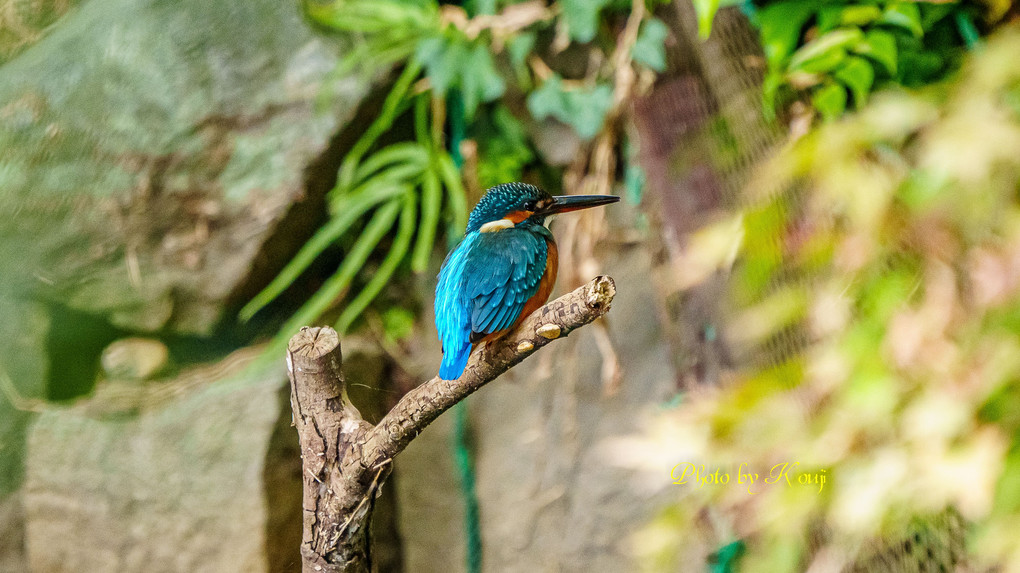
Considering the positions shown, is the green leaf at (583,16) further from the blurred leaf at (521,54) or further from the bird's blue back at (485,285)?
the bird's blue back at (485,285)

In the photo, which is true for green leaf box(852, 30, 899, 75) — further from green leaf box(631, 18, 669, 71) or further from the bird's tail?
the bird's tail

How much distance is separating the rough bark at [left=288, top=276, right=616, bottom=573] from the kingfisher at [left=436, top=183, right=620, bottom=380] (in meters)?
0.02

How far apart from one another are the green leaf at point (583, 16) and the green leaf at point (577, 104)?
0.11 meters

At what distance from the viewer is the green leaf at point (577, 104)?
1.53 meters

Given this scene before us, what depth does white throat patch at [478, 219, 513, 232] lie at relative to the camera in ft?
2.39

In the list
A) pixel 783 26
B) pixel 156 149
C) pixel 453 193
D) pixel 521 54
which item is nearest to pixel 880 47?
pixel 783 26

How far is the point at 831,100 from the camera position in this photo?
124 centimetres

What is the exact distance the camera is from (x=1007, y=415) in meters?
0.94

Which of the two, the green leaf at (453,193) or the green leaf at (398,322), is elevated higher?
the green leaf at (453,193)

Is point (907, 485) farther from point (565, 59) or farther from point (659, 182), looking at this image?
point (565, 59)

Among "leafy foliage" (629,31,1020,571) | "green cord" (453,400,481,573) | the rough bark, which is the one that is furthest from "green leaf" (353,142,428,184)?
the rough bark

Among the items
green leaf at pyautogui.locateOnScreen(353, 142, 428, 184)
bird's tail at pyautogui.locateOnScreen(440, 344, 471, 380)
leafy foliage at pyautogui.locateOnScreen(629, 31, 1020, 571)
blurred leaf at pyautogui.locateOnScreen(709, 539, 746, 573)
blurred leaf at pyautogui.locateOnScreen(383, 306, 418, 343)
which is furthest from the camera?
green leaf at pyautogui.locateOnScreen(353, 142, 428, 184)

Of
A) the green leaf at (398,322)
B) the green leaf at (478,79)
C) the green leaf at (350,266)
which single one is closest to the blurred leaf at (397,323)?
the green leaf at (398,322)

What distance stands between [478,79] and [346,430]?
1.06 metres
